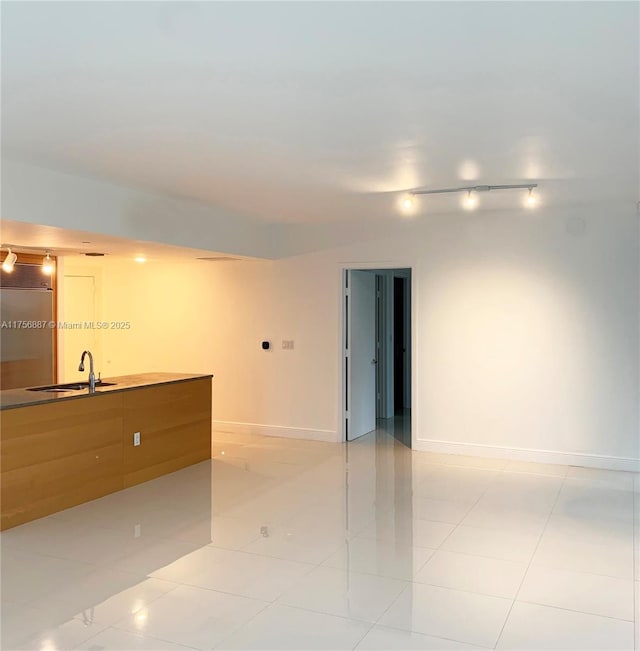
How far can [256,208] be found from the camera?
255 inches

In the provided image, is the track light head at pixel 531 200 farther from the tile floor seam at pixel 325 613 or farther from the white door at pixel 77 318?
the white door at pixel 77 318

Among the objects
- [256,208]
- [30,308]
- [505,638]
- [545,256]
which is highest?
[256,208]

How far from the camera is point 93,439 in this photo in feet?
17.3

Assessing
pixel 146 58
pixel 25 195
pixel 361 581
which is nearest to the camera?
pixel 146 58

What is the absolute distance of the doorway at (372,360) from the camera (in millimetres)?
7730

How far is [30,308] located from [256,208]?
2.97 metres

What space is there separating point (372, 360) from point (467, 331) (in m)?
1.82

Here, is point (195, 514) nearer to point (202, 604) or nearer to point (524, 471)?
point (202, 604)

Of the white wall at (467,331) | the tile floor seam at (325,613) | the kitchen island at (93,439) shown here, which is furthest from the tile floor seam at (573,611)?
the kitchen island at (93,439)

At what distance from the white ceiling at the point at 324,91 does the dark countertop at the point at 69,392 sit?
68.5 inches

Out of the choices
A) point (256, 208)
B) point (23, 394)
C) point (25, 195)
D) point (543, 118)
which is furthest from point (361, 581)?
point (256, 208)

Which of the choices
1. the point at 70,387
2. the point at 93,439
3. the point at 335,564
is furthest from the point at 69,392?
the point at 335,564

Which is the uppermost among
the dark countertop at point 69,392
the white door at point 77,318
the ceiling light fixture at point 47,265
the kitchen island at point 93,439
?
the ceiling light fixture at point 47,265

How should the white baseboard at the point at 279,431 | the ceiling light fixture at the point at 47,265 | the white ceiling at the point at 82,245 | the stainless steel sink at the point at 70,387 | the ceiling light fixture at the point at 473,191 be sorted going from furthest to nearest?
the white baseboard at the point at 279,431
the ceiling light fixture at the point at 47,265
the stainless steel sink at the point at 70,387
the ceiling light fixture at the point at 473,191
the white ceiling at the point at 82,245
